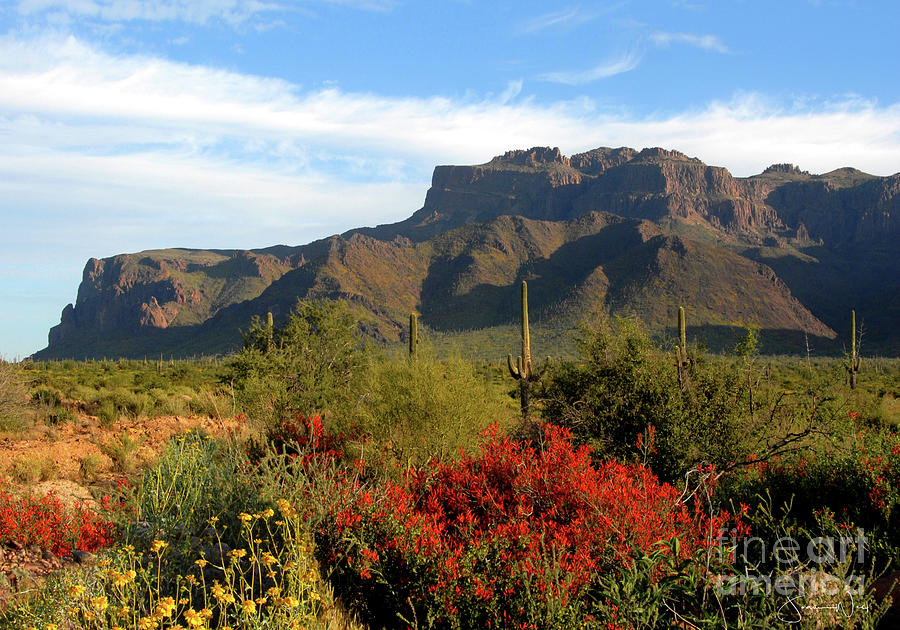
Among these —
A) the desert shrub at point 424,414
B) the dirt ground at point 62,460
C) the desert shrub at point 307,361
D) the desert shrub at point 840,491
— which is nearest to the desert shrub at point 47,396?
the dirt ground at point 62,460

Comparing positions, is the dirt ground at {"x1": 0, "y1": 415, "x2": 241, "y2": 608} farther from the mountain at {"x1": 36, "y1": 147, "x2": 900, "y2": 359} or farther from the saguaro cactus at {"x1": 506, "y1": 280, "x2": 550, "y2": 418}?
the mountain at {"x1": 36, "y1": 147, "x2": 900, "y2": 359}

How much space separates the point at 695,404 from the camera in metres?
9.75

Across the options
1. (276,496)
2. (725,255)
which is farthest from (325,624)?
(725,255)

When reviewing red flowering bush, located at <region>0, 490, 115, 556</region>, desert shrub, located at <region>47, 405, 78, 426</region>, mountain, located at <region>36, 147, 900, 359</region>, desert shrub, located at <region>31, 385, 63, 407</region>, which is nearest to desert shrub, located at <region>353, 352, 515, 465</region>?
red flowering bush, located at <region>0, 490, 115, 556</region>

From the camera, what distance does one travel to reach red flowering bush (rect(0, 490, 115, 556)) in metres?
6.53

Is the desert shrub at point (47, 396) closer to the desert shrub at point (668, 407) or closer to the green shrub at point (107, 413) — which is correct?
the green shrub at point (107, 413)

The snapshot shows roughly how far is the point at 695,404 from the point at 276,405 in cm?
832

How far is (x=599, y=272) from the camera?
103562 mm

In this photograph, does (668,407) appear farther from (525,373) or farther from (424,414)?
(525,373)

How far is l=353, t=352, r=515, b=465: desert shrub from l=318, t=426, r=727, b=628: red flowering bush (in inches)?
123

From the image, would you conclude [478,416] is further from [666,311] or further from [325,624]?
[666,311]

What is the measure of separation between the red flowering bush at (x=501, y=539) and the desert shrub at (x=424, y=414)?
3.14 meters

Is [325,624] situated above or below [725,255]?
below

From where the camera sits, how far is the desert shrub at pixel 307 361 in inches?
637
